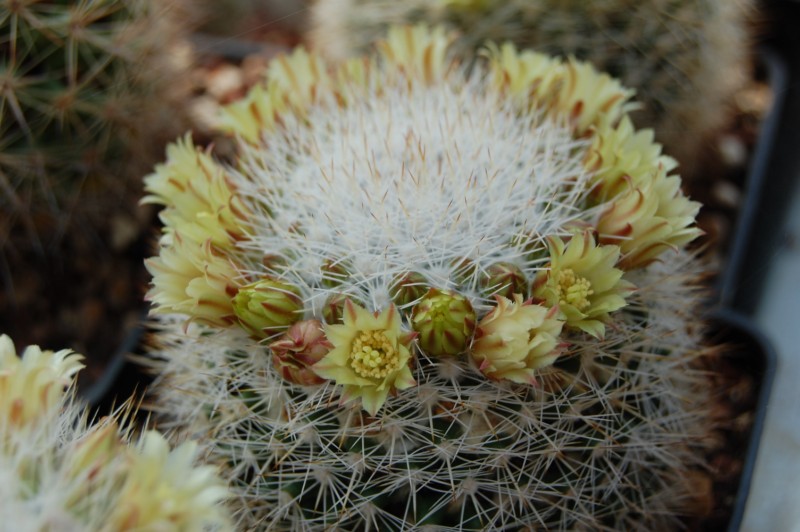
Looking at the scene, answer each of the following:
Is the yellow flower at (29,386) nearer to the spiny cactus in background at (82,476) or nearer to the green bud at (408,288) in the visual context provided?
the spiny cactus in background at (82,476)

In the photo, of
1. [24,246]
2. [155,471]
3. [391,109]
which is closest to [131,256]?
[24,246]

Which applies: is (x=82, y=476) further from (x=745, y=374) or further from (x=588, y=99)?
(x=745, y=374)

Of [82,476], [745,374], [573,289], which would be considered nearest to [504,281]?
[573,289]

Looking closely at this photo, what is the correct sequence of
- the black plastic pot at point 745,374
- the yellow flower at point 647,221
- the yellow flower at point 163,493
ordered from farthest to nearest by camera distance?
the black plastic pot at point 745,374, the yellow flower at point 647,221, the yellow flower at point 163,493

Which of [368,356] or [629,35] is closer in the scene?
[368,356]

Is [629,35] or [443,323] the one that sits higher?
[629,35]

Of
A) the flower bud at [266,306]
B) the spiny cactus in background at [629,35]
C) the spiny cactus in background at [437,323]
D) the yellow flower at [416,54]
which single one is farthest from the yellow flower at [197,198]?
the spiny cactus in background at [629,35]

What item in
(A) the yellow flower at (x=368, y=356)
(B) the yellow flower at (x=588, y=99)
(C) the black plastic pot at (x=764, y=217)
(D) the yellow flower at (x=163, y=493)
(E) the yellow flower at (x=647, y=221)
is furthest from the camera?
(C) the black plastic pot at (x=764, y=217)
